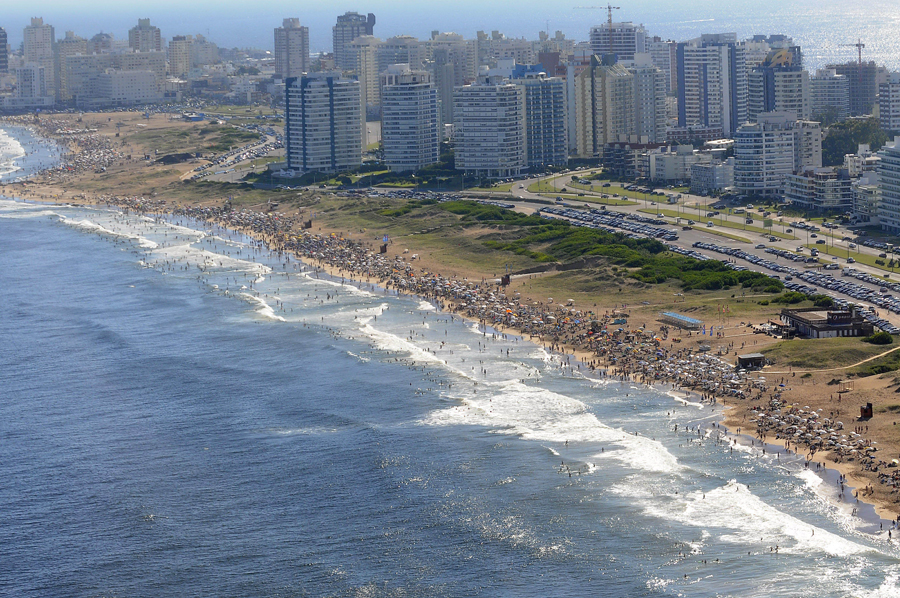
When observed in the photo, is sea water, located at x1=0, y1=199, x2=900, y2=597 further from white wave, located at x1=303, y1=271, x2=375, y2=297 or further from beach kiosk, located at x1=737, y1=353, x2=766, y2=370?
white wave, located at x1=303, y1=271, x2=375, y2=297

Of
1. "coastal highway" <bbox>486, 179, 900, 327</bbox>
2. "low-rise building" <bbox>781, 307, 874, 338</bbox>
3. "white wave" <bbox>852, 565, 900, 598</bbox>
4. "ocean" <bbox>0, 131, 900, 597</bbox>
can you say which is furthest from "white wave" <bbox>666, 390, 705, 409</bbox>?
"white wave" <bbox>852, 565, 900, 598</bbox>

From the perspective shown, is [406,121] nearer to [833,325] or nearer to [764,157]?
[764,157]

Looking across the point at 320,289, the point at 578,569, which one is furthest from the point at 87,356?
the point at 578,569

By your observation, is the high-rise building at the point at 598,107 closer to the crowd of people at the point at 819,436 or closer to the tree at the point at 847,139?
the tree at the point at 847,139

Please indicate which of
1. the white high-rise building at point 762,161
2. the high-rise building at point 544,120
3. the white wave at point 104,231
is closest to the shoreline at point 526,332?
the white wave at point 104,231

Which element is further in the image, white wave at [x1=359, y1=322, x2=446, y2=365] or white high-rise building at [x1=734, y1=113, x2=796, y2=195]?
white high-rise building at [x1=734, y1=113, x2=796, y2=195]
